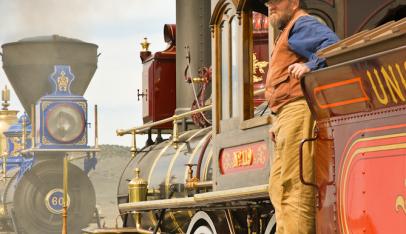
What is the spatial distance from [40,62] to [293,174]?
134 ft

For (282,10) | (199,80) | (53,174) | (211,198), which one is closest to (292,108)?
(282,10)

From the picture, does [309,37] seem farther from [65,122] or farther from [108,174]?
[108,174]

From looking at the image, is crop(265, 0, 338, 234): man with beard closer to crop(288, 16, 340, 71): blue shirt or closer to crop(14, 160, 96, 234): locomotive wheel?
crop(288, 16, 340, 71): blue shirt

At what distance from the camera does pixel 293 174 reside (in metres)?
6.36

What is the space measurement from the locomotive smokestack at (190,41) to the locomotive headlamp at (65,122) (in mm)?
19920

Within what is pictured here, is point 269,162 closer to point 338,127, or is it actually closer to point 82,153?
point 338,127

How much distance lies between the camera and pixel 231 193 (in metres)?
8.41

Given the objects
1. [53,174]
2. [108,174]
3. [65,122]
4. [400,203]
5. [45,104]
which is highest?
[108,174]

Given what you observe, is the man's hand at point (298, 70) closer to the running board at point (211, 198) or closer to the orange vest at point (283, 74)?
the orange vest at point (283, 74)

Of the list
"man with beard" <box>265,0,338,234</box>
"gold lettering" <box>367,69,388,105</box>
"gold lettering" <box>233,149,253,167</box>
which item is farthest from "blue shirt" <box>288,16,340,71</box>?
"gold lettering" <box>233,149,253,167</box>

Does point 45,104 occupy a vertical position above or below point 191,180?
above

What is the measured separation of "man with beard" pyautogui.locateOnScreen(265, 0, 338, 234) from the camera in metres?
6.33

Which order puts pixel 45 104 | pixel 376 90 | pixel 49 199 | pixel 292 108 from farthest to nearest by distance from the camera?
pixel 45 104, pixel 49 199, pixel 292 108, pixel 376 90

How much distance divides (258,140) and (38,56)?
129ft
